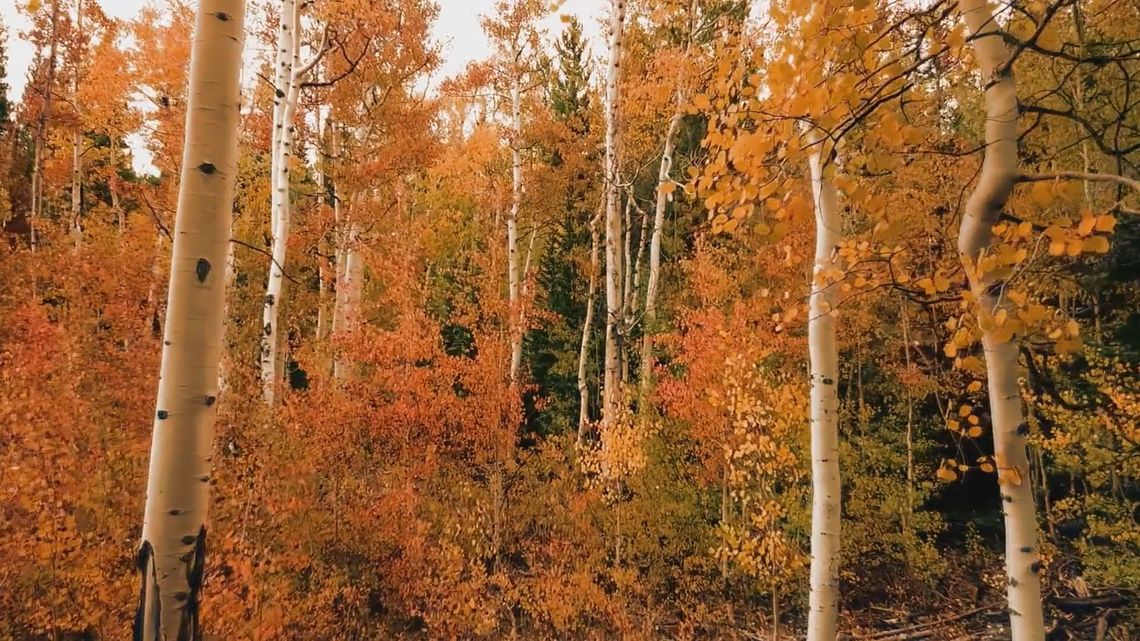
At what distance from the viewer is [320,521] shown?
7.25m

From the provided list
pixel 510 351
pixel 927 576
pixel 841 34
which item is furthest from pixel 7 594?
pixel 927 576

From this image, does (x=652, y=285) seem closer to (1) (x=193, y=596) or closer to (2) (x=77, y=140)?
(1) (x=193, y=596)

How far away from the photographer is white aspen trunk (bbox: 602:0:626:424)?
873cm

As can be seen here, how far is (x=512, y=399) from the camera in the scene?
992 centimetres

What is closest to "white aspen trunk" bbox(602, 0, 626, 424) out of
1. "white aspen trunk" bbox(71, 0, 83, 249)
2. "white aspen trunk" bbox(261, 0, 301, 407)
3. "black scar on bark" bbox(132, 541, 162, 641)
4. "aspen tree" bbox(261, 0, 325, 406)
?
"aspen tree" bbox(261, 0, 325, 406)

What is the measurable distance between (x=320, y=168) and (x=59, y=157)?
31.8 ft

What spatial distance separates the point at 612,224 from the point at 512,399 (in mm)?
3520

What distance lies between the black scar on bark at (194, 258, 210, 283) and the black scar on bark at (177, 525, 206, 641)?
883 millimetres

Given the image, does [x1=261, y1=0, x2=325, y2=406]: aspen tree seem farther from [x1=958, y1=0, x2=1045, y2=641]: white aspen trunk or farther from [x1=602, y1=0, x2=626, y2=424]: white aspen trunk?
[x1=958, y1=0, x2=1045, y2=641]: white aspen trunk

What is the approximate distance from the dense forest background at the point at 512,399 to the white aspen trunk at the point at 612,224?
7 centimetres

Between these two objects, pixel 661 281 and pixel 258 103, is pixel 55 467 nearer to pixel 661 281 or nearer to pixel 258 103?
pixel 258 103

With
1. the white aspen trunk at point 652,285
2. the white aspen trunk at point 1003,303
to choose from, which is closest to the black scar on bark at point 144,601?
the white aspen trunk at point 1003,303

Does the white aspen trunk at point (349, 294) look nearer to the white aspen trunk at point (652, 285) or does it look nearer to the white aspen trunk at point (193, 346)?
the white aspen trunk at point (652, 285)

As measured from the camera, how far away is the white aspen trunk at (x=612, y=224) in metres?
8.73
